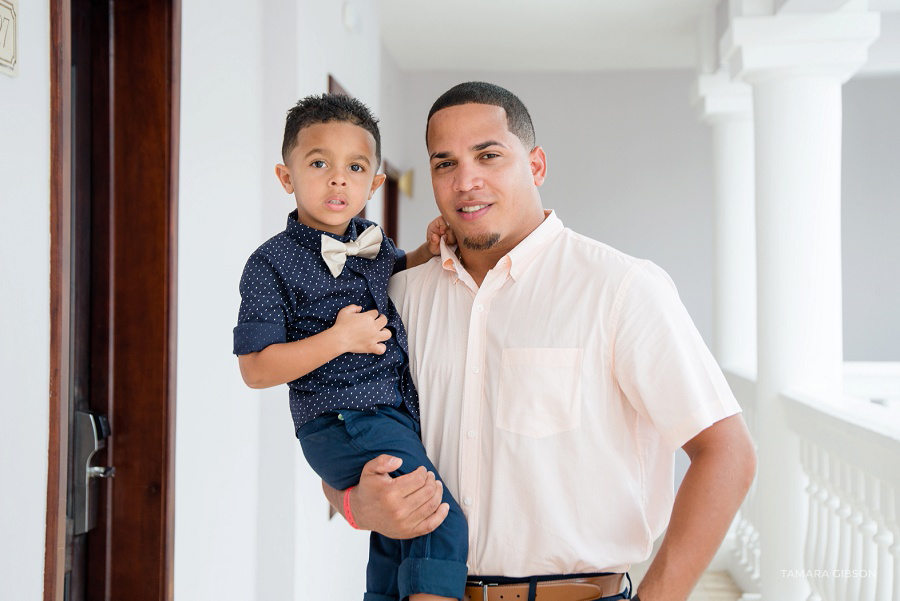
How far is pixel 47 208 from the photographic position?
1.33m

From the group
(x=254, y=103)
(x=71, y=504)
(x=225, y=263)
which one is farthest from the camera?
(x=254, y=103)

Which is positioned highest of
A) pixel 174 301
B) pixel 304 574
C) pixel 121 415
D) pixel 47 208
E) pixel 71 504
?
pixel 47 208

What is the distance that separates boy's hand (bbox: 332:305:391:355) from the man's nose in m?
0.29

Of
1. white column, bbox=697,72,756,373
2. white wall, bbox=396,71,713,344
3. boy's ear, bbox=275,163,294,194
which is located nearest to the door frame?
boy's ear, bbox=275,163,294,194

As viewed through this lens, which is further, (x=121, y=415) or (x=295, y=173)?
(x=121, y=415)

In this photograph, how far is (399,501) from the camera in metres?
1.32

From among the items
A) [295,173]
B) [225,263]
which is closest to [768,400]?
[225,263]

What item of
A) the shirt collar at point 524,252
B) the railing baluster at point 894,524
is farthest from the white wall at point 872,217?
the shirt collar at point 524,252

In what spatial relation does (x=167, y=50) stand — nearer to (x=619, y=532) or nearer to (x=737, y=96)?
(x=619, y=532)

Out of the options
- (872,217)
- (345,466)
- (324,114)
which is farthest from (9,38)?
(872,217)

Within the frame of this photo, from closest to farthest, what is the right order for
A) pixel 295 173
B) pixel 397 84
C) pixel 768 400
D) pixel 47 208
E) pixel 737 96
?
pixel 47 208
pixel 295 173
pixel 768 400
pixel 737 96
pixel 397 84

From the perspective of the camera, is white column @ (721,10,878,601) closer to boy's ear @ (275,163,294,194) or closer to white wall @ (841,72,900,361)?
boy's ear @ (275,163,294,194)

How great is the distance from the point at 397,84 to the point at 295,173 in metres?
5.01

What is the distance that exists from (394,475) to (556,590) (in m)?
0.34
